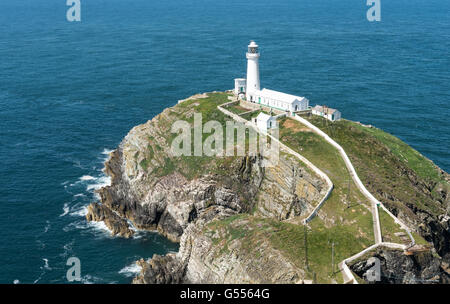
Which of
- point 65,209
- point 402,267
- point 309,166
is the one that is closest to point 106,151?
point 65,209

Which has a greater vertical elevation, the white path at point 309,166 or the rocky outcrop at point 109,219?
the white path at point 309,166

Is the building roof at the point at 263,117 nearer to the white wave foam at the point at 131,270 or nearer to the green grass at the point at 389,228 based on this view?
the green grass at the point at 389,228

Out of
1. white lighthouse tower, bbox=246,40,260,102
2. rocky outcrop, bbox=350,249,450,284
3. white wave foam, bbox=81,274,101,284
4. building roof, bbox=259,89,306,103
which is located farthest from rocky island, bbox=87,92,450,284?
white wave foam, bbox=81,274,101,284

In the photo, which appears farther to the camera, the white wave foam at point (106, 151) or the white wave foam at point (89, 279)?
the white wave foam at point (106, 151)

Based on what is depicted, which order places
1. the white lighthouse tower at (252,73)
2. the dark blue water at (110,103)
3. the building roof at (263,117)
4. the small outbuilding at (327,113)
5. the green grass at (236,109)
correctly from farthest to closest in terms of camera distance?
the white lighthouse tower at (252,73) < the green grass at (236,109) < the small outbuilding at (327,113) < the building roof at (263,117) < the dark blue water at (110,103)

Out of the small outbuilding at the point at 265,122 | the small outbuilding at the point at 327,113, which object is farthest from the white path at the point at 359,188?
the small outbuilding at the point at 327,113

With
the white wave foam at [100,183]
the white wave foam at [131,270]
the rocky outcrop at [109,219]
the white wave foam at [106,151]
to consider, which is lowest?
the white wave foam at [131,270]

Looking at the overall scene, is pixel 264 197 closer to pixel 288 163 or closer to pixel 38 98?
pixel 288 163

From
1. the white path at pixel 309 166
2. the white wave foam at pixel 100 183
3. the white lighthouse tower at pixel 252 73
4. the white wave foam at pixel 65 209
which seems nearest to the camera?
the white path at pixel 309 166
